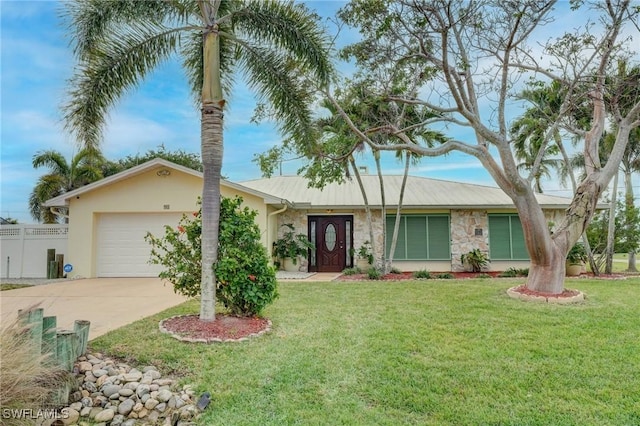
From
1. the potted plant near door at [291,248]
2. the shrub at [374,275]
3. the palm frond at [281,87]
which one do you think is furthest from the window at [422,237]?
the palm frond at [281,87]

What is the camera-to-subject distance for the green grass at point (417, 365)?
3.34 metres

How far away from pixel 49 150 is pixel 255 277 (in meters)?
17.3

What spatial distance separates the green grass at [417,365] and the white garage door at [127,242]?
665 cm

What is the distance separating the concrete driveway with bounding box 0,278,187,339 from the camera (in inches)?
257

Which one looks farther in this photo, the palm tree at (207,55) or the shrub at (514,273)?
the shrub at (514,273)

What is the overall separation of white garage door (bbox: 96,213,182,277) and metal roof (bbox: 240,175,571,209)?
4.46 m

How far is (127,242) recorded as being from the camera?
12789mm

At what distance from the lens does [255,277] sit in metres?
5.83

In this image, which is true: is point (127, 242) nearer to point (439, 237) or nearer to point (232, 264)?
point (232, 264)

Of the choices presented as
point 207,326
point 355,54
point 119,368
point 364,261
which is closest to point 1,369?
point 119,368

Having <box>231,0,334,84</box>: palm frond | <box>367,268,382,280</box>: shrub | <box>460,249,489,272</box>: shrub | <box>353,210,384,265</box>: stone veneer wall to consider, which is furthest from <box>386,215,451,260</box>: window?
<box>231,0,334,84</box>: palm frond

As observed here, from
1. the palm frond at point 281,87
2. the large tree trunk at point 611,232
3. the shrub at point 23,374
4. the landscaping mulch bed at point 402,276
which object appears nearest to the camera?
the shrub at point 23,374

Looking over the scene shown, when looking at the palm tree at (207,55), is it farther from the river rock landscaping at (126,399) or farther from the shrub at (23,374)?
the shrub at (23,374)

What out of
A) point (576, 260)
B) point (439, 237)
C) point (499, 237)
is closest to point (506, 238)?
point (499, 237)
